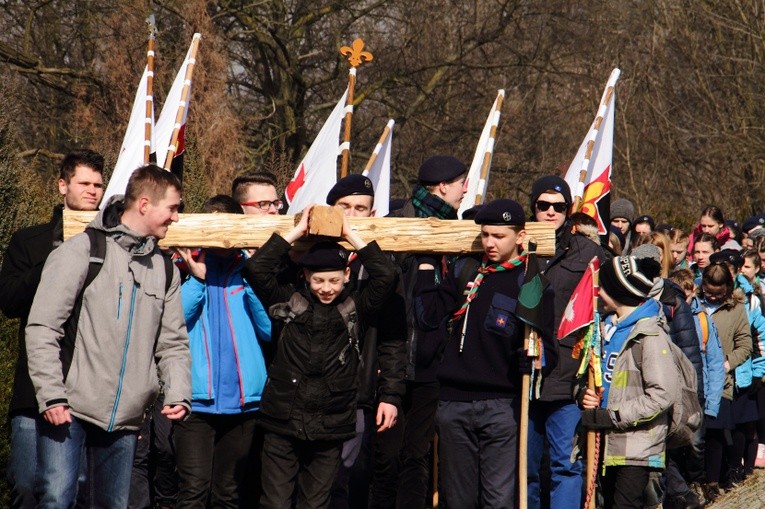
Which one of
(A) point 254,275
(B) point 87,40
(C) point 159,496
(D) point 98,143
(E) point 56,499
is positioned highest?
(B) point 87,40

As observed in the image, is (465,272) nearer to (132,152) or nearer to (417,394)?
(417,394)

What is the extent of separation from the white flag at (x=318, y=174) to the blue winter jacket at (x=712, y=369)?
293 cm

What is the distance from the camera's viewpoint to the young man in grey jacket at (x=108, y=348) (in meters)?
5.59

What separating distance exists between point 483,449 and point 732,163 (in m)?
18.6

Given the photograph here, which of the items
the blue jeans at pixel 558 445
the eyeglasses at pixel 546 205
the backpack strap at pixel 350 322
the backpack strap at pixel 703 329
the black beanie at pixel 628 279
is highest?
the eyeglasses at pixel 546 205

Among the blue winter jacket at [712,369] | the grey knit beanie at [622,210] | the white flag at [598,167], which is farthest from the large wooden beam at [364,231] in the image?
the grey knit beanie at [622,210]

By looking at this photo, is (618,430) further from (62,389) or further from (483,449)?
(62,389)

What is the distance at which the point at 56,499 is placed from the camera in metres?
5.60

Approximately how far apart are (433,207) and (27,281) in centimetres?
251

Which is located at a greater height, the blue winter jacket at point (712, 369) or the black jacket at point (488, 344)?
the black jacket at point (488, 344)

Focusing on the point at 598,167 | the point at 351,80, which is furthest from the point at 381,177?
the point at 598,167

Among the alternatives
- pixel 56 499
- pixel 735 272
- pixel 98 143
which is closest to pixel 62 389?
pixel 56 499

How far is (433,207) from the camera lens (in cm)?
756

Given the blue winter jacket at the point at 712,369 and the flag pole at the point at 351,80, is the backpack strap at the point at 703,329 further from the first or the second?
the flag pole at the point at 351,80
